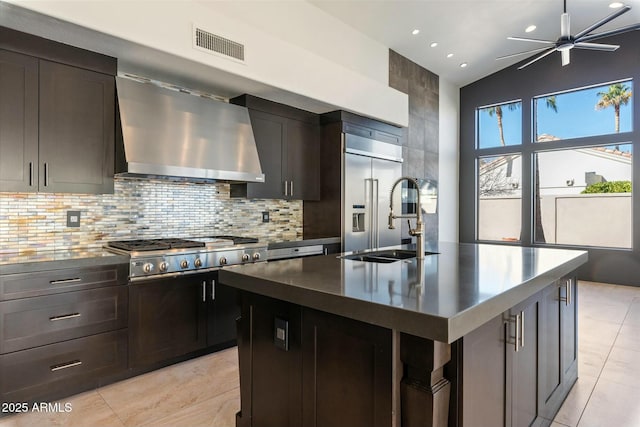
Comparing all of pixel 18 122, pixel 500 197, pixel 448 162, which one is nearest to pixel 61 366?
pixel 18 122

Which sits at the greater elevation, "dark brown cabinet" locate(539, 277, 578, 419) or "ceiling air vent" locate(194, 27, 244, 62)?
"ceiling air vent" locate(194, 27, 244, 62)

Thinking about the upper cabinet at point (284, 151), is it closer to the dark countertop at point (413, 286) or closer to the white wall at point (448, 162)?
the dark countertop at point (413, 286)

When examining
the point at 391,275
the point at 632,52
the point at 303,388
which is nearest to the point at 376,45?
the point at 632,52

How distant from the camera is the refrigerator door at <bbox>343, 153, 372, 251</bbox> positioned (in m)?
4.54

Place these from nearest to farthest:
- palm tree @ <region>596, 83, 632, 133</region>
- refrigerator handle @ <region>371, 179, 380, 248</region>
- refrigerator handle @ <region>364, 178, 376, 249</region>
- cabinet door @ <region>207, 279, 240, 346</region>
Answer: cabinet door @ <region>207, 279, 240, 346</region> → refrigerator handle @ <region>364, 178, 376, 249</region> → refrigerator handle @ <region>371, 179, 380, 248</region> → palm tree @ <region>596, 83, 632, 133</region>

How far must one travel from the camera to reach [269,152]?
159 inches

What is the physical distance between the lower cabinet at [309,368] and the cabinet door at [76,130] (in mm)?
1712

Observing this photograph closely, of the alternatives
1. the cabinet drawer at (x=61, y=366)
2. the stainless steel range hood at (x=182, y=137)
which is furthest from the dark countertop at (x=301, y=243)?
the cabinet drawer at (x=61, y=366)

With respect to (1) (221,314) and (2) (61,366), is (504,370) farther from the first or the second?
(2) (61,366)

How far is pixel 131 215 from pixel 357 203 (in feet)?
8.43


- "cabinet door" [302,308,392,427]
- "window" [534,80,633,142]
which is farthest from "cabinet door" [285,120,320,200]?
"window" [534,80,633,142]

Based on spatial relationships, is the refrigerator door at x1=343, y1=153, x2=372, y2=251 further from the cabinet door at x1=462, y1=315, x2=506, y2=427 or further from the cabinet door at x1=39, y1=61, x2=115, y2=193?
the cabinet door at x1=462, y1=315, x2=506, y2=427

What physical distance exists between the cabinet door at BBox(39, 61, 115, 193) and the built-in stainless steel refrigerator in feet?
8.30

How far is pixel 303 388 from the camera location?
1.54 m
